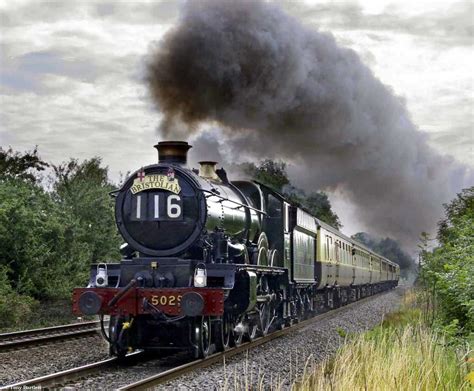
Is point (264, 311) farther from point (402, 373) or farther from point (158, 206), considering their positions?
point (402, 373)

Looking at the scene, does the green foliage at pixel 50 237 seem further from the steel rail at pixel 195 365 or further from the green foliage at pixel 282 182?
the green foliage at pixel 282 182

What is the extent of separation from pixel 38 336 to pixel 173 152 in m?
5.63

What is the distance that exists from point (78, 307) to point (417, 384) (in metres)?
6.19

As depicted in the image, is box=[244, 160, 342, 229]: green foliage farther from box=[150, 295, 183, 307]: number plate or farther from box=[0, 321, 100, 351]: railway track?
box=[150, 295, 183, 307]: number plate

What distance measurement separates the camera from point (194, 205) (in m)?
12.5

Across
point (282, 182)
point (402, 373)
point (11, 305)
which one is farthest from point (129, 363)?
point (282, 182)

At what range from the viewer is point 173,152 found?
1316 cm

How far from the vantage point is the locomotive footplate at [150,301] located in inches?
449

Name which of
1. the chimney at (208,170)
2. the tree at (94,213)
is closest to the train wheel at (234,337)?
the chimney at (208,170)

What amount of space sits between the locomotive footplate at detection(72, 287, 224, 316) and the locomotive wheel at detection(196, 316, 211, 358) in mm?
471

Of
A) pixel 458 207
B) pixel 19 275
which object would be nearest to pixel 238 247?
pixel 19 275

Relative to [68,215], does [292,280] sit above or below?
below

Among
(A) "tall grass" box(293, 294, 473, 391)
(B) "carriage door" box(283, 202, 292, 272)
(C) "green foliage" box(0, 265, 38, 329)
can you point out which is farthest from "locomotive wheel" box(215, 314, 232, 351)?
(C) "green foliage" box(0, 265, 38, 329)

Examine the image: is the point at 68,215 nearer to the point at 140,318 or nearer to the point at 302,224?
the point at 302,224
